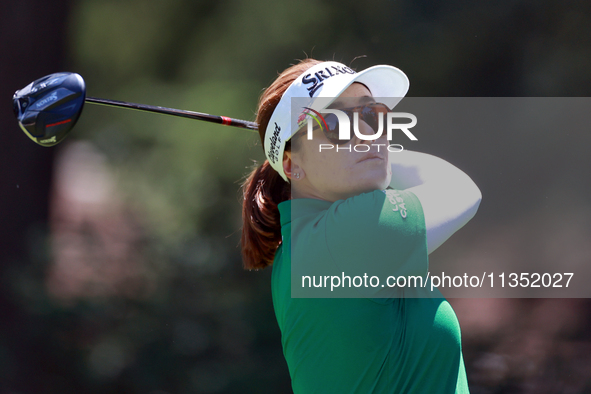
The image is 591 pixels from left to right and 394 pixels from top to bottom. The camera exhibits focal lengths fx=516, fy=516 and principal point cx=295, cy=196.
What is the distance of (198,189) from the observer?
3.36 m

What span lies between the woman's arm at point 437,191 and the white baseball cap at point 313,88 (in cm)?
23

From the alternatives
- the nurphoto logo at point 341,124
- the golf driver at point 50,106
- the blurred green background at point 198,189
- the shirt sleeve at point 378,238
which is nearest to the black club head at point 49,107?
the golf driver at point 50,106

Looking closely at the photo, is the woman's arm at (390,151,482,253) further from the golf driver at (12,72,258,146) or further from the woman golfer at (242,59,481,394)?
the golf driver at (12,72,258,146)

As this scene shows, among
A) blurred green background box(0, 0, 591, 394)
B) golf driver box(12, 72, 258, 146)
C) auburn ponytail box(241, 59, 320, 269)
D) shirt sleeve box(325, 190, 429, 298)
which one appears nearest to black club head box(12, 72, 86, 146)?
golf driver box(12, 72, 258, 146)

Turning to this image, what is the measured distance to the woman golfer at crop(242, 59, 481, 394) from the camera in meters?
1.07

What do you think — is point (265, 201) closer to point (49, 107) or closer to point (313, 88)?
point (313, 88)

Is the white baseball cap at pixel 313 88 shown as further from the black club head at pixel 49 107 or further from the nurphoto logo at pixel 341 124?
the black club head at pixel 49 107

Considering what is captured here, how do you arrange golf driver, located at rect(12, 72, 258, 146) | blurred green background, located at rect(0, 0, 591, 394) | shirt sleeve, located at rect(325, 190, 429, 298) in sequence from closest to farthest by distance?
shirt sleeve, located at rect(325, 190, 429, 298)
golf driver, located at rect(12, 72, 258, 146)
blurred green background, located at rect(0, 0, 591, 394)

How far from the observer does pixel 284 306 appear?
126 centimetres

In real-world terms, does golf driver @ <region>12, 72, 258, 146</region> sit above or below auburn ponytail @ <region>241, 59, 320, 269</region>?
above

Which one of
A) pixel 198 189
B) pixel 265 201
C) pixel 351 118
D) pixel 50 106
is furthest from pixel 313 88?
pixel 198 189

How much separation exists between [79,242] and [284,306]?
2435mm

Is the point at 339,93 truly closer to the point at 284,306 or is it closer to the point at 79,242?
the point at 284,306

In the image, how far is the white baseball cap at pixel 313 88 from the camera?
1.28 m
